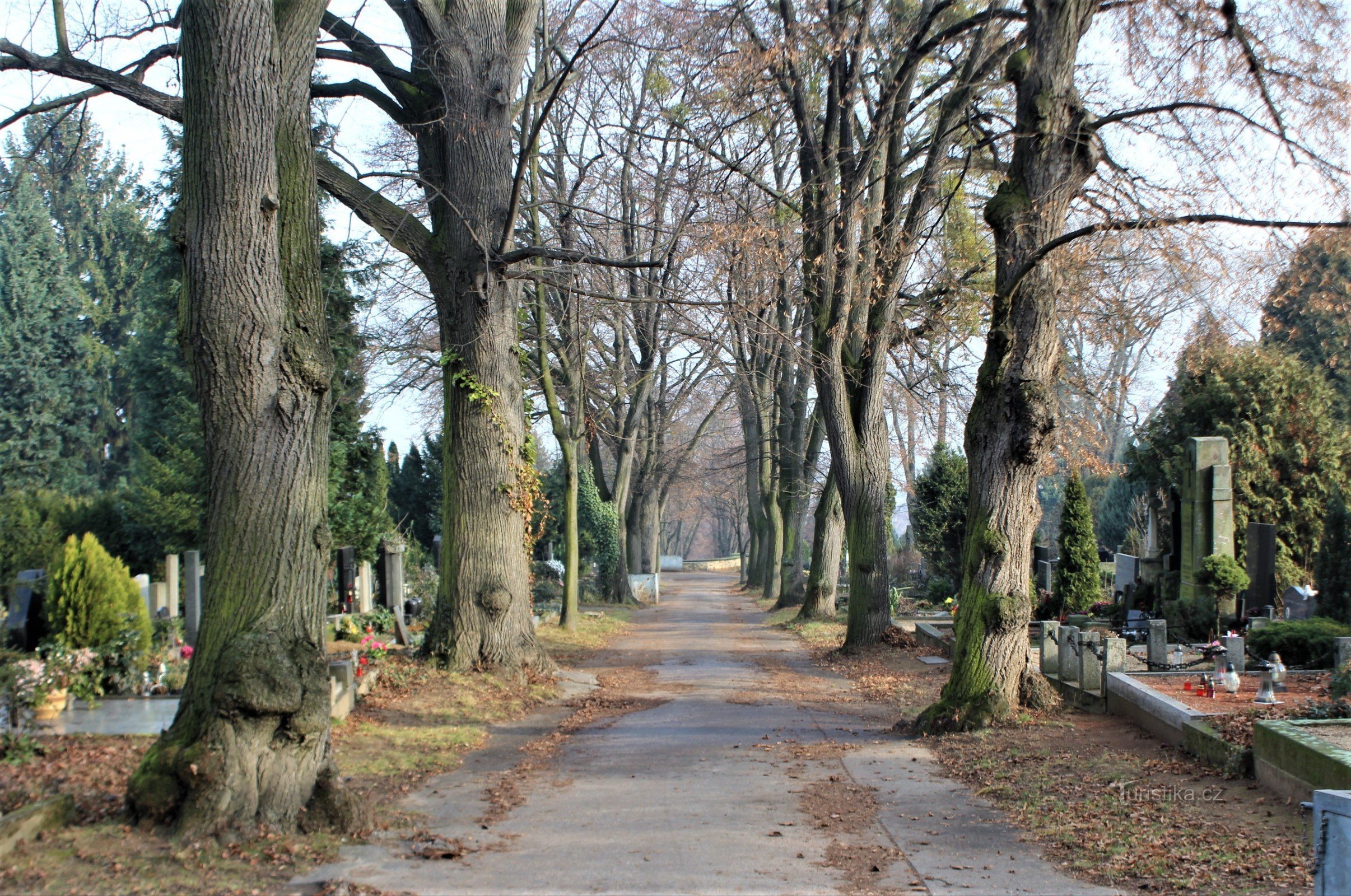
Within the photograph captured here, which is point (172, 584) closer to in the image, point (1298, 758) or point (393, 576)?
point (393, 576)

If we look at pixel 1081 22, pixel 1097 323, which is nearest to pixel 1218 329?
pixel 1097 323

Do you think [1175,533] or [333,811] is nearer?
[333,811]

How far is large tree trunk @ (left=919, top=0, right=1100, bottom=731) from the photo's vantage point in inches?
393

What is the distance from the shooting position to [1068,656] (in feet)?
39.0

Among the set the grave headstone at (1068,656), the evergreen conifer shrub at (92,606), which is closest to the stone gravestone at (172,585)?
the evergreen conifer shrub at (92,606)

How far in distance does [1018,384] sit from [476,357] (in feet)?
23.2

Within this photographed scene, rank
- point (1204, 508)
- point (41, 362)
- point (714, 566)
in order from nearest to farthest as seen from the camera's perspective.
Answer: point (1204, 508)
point (41, 362)
point (714, 566)

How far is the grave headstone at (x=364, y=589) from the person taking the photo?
20328mm

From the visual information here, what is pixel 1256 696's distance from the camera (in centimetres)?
924

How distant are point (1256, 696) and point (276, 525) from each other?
27.7 ft

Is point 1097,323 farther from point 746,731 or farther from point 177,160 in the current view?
point 177,160

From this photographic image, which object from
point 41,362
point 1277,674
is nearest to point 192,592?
point 1277,674

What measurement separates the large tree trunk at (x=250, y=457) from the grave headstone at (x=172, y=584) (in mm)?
11039

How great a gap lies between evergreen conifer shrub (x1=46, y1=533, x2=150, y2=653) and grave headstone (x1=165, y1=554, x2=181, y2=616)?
4.79 metres
